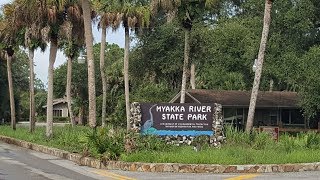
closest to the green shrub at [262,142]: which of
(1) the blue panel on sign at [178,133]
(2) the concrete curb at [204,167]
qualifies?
(1) the blue panel on sign at [178,133]

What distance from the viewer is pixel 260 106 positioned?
39.3 m

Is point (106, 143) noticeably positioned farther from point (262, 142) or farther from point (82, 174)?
point (262, 142)

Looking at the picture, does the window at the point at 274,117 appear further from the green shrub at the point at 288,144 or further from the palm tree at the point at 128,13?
the green shrub at the point at 288,144

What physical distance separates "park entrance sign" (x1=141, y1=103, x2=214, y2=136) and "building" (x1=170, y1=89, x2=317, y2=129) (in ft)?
48.2

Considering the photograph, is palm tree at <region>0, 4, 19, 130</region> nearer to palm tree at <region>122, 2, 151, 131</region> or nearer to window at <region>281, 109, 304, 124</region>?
palm tree at <region>122, 2, 151, 131</region>

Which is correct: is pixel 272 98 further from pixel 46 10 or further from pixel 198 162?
pixel 198 162

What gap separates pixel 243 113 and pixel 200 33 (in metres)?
8.60

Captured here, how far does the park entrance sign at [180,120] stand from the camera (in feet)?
72.5

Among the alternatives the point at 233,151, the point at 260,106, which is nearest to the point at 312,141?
the point at 233,151

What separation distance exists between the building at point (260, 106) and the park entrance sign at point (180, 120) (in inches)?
579

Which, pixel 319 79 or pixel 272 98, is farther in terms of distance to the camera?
pixel 272 98

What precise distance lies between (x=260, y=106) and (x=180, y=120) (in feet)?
60.2

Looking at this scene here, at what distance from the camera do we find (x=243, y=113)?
39.6 m

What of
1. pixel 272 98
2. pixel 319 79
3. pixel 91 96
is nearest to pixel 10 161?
pixel 91 96
